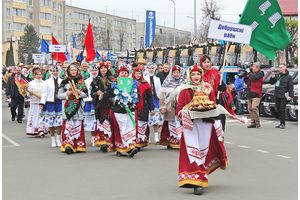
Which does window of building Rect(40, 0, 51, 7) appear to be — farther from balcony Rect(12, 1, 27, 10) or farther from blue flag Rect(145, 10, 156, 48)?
blue flag Rect(145, 10, 156, 48)

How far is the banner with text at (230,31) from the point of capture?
10.2 meters

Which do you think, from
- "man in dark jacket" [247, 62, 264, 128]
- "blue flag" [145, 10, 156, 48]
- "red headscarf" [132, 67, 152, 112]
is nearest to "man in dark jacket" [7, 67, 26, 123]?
"man in dark jacket" [247, 62, 264, 128]

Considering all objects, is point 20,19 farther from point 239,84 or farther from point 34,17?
point 239,84

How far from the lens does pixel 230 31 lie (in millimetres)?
10234

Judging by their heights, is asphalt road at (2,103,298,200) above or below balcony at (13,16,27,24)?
below

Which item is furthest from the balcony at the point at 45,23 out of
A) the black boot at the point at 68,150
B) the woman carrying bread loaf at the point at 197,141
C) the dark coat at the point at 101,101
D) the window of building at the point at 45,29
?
the woman carrying bread loaf at the point at 197,141

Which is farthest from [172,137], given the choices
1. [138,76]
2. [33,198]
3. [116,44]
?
[116,44]

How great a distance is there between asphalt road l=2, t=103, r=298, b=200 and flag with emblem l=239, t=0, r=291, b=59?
6.70ft

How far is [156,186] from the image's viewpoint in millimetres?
8281

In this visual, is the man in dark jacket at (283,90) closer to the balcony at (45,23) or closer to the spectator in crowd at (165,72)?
the spectator in crowd at (165,72)

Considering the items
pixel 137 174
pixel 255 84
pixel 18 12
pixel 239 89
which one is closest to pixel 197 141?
pixel 137 174

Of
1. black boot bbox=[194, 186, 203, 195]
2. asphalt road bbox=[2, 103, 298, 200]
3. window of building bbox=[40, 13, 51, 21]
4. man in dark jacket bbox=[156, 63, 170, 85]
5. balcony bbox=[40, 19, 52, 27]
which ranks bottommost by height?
asphalt road bbox=[2, 103, 298, 200]

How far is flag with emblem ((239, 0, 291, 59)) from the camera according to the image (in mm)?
11087

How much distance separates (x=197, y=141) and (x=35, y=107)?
829 centimetres
